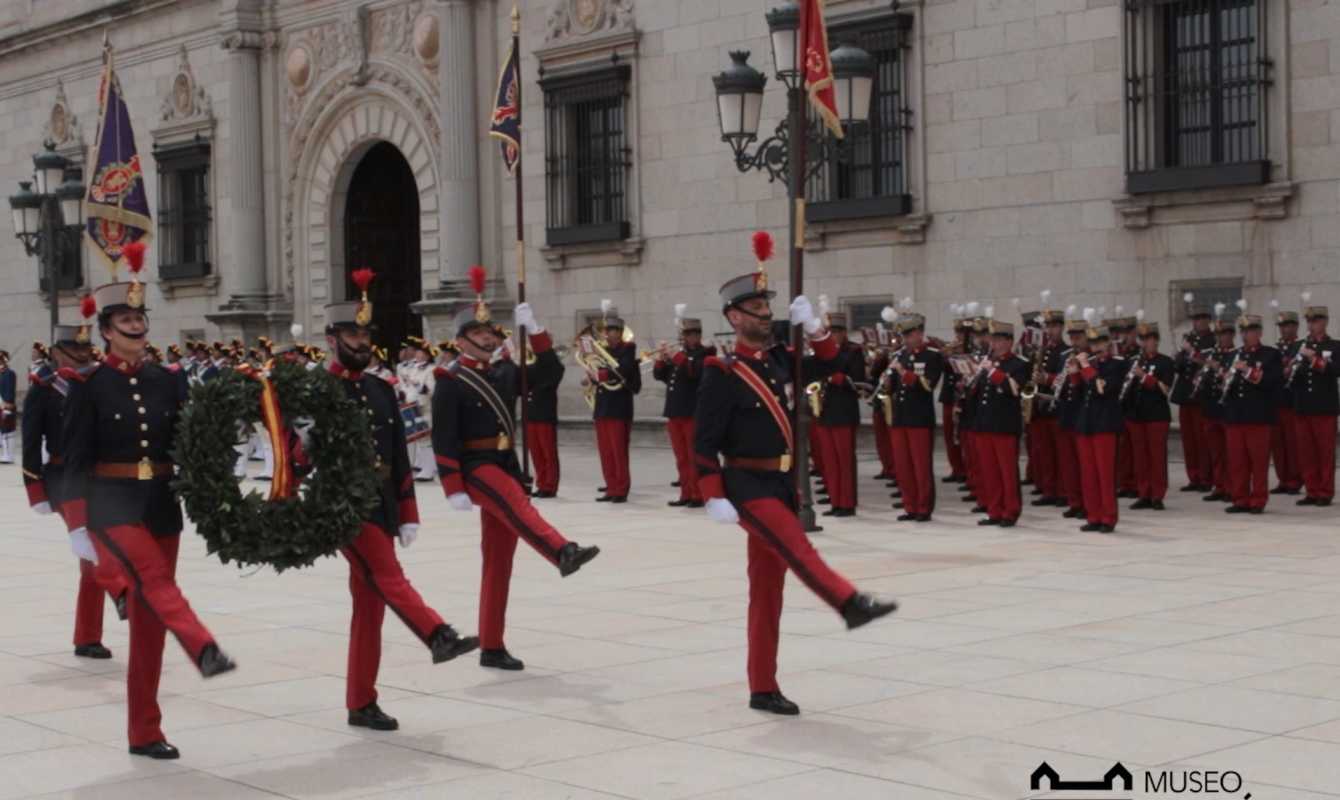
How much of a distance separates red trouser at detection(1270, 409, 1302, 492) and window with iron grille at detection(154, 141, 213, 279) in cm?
2009

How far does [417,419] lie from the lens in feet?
73.3

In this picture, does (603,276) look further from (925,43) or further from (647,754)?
(647,754)

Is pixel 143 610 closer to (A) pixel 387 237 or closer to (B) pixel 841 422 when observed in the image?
(B) pixel 841 422

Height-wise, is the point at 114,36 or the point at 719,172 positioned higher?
the point at 114,36

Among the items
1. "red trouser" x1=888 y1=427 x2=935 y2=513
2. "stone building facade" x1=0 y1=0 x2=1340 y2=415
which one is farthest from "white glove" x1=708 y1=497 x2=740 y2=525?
"stone building facade" x1=0 y1=0 x2=1340 y2=415

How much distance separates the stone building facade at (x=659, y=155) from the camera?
766 inches

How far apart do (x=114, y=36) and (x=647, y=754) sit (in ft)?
96.5

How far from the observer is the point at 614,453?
63.5ft

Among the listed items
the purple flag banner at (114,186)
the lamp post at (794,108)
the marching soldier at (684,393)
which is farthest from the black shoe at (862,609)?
the purple flag banner at (114,186)

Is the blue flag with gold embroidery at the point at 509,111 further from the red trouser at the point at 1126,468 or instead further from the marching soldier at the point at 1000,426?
the red trouser at the point at 1126,468

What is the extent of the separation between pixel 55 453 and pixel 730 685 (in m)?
4.39

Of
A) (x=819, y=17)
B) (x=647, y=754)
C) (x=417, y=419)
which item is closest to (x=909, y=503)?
(x=819, y=17)

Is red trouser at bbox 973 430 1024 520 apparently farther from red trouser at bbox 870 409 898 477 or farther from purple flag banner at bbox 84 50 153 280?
purple flag banner at bbox 84 50 153 280

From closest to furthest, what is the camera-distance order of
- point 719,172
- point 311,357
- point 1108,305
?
point 311,357
point 1108,305
point 719,172
